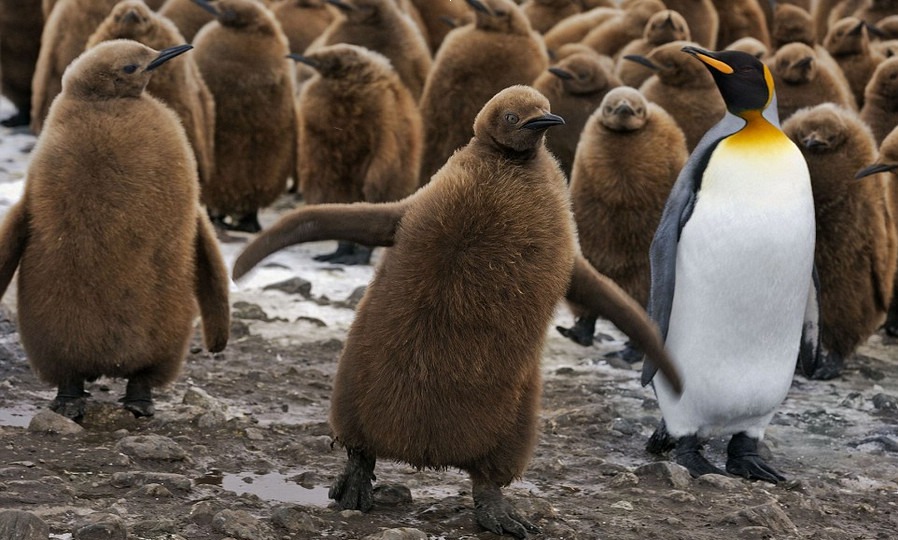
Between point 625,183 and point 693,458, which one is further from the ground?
point 625,183

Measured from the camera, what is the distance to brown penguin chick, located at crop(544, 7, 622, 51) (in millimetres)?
11242

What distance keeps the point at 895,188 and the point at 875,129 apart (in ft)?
3.63

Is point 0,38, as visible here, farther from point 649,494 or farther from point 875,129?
point 649,494

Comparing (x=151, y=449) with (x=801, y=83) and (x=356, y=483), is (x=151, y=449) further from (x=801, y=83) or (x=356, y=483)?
(x=801, y=83)

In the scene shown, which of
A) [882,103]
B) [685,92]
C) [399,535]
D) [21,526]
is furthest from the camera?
[882,103]

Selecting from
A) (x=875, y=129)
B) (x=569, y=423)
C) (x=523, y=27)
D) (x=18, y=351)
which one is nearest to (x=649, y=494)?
(x=569, y=423)

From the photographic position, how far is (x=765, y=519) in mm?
3812

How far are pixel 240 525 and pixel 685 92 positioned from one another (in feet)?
14.7

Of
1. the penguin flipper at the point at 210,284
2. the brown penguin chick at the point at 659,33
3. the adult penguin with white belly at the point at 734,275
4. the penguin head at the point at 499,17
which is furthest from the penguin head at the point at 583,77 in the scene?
the penguin flipper at the point at 210,284

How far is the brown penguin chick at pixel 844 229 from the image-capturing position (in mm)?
5738

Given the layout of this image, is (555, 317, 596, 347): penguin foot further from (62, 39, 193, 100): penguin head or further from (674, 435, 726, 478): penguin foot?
(62, 39, 193, 100): penguin head

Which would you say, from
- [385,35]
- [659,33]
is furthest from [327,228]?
[659,33]

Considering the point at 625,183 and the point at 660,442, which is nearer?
the point at 660,442

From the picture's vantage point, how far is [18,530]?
3.08m
